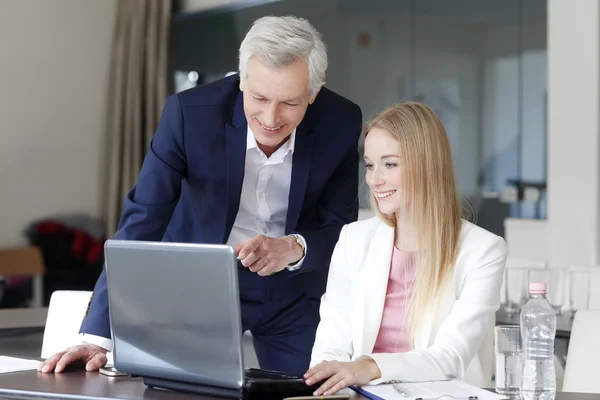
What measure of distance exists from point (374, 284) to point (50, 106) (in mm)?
4825

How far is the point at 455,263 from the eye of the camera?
2.10 meters

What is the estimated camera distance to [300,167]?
2.45m

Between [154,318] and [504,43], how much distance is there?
3678 millimetres

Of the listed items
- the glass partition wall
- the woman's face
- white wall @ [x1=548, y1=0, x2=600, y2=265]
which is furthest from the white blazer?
the glass partition wall

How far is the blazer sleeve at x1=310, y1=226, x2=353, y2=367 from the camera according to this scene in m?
2.17

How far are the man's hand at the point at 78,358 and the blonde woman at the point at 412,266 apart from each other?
48 cm

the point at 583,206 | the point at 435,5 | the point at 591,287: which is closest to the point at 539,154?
the point at 583,206

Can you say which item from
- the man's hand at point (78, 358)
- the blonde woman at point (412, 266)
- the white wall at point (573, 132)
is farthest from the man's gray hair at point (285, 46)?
the white wall at point (573, 132)

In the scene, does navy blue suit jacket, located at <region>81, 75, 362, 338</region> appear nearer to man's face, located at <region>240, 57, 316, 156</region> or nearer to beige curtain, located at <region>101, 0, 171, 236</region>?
man's face, located at <region>240, 57, 316, 156</region>

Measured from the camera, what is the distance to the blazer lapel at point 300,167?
96.5 inches

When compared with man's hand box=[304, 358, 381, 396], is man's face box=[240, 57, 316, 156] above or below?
above

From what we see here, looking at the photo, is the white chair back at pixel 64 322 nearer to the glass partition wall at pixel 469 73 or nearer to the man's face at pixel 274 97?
the man's face at pixel 274 97

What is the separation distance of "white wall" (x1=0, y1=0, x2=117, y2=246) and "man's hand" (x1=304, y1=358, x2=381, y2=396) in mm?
4924

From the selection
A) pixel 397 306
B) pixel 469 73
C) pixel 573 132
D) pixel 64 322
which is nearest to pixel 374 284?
pixel 397 306
